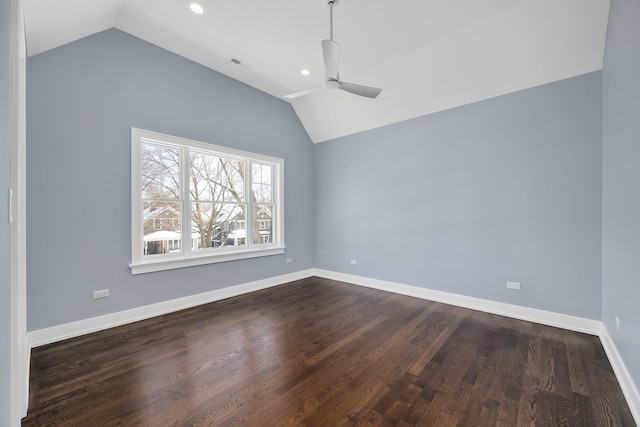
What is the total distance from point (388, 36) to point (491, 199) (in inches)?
96.1

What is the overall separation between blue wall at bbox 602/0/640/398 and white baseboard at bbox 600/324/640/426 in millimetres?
64

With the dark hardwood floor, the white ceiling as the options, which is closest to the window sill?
the dark hardwood floor

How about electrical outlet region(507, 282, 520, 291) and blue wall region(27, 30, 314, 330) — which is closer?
blue wall region(27, 30, 314, 330)

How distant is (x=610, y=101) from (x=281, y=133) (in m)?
4.29

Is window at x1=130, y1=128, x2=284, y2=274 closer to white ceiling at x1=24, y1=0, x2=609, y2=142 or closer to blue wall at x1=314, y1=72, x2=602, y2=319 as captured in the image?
white ceiling at x1=24, y1=0, x2=609, y2=142

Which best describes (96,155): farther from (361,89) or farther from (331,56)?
(361,89)

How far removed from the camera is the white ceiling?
2.51 m

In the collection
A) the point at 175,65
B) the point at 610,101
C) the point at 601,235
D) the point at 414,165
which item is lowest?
the point at 601,235

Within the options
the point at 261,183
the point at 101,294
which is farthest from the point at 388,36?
the point at 101,294

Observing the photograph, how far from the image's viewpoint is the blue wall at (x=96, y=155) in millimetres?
2605

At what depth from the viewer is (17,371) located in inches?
54.9

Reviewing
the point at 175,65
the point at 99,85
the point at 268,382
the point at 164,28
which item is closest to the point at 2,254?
the point at 268,382

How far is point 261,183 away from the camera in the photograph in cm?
478

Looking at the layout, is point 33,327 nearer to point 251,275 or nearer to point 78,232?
point 78,232
